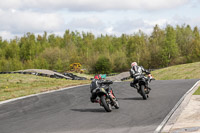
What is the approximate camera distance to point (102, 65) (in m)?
90.5

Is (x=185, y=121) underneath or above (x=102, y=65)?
underneath

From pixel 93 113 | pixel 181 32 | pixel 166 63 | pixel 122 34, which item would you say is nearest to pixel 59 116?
pixel 93 113

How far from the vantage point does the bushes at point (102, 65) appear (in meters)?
90.1

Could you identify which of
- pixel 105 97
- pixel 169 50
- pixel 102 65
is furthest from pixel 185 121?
pixel 102 65

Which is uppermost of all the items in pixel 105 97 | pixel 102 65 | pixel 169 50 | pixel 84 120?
pixel 169 50

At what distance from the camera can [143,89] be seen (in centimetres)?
1420

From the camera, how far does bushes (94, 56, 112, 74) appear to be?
90125mm

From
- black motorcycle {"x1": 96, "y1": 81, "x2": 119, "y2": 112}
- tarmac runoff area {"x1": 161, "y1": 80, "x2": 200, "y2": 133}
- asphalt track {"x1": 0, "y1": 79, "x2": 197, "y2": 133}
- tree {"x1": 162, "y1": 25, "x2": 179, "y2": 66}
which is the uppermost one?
tree {"x1": 162, "y1": 25, "x2": 179, "y2": 66}

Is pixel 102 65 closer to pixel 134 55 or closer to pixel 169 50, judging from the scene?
pixel 134 55

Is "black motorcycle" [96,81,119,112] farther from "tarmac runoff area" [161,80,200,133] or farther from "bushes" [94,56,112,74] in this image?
"bushes" [94,56,112,74]

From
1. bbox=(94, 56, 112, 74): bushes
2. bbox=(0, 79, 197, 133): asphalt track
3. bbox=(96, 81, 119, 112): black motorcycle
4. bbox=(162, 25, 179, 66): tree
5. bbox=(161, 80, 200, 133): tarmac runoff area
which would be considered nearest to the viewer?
bbox=(161, 80, 200, 133): tarmac runoff area

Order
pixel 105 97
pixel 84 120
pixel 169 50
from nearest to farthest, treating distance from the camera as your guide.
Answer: pixel 84 120, pixel 105 97, pixel 169 50

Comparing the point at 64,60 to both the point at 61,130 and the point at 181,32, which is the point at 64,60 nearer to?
the point at 181,32

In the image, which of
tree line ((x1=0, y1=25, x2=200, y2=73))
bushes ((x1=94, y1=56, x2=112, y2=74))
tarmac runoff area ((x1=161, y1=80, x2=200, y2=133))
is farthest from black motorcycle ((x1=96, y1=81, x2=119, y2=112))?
bushes ((x1=94, y1=56, x2=112, y2=74))
